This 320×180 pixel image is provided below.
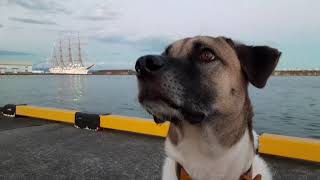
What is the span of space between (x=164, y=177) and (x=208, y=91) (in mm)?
1118

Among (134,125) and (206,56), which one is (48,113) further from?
(206,56)

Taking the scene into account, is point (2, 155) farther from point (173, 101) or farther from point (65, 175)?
point (173, 101)

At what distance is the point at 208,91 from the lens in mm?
3359

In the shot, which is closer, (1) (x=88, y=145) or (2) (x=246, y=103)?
(2) (x=246, y=103)

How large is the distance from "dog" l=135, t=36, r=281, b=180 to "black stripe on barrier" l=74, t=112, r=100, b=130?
6272 millimetres

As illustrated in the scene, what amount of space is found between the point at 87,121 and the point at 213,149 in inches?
272

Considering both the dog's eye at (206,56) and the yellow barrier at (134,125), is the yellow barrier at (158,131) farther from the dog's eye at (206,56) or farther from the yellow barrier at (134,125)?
the dog's eye at (206,56)

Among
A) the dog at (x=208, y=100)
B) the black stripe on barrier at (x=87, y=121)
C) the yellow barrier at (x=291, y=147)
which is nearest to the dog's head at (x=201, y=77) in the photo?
the dog at (x=208, y=100)

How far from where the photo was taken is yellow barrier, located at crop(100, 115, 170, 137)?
8.56 m

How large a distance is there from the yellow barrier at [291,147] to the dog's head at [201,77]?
11.9 ft

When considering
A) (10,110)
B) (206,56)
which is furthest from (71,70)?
(206,56)

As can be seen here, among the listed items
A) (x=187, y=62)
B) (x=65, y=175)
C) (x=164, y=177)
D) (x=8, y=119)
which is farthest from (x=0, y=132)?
(x=187, y=62)

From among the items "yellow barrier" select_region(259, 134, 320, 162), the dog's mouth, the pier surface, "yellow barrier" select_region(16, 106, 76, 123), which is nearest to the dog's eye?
→ the dog's mouth

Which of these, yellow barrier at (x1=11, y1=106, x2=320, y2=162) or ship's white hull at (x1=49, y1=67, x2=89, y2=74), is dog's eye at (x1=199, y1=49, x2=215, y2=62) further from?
ship's white hull at (x1=49, y1=67, x2=89, y2=74)
